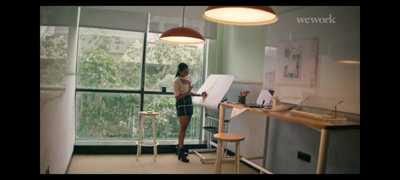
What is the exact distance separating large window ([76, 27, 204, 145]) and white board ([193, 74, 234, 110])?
64 cm

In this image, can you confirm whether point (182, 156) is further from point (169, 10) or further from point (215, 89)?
point (169, 10)

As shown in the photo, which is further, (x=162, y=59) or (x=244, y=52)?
(x=162, y=59)

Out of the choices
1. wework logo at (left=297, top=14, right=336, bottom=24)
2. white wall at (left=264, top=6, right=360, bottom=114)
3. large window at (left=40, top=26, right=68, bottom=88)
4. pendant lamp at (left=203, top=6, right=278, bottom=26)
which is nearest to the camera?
large window at (left=40, top=26, right=68, bottom=88)

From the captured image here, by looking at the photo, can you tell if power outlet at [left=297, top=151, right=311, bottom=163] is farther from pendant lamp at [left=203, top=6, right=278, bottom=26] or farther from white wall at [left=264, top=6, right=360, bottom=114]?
pendant lamp at [left=203, top=6, right=278, bottom=26]

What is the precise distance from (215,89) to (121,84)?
145 centimetres

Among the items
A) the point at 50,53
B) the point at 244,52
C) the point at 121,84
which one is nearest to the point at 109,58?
the point at 121,84

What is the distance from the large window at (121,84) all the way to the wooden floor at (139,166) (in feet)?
1.30

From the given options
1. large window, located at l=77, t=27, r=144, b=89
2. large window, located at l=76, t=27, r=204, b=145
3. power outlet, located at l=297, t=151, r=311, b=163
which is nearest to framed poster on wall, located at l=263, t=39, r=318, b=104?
power outlet, located at l=297, t=151, r=311, b=163

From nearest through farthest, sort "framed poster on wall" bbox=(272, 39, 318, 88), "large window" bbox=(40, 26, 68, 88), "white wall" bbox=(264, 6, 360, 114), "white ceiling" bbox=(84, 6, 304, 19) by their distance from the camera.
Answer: "large window" bbox=(40, 26, 68, 88) < "white wall" bbox=(264, 6, 360, 114) < "framed poster on wall" bbox=(272, 39, 318, 88) < "white ceiling" bbox=(84, 6, 304, 19)

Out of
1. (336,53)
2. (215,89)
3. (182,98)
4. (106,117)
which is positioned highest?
(336,53)

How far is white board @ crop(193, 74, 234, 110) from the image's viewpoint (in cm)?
389

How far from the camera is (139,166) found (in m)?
3.69
